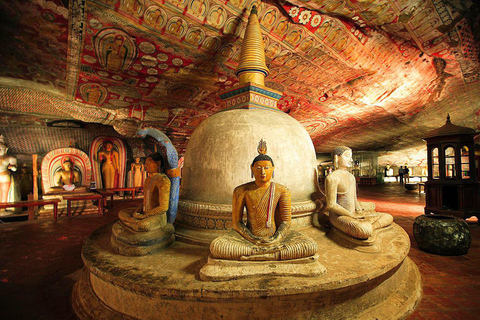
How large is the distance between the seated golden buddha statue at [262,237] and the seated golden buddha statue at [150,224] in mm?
943

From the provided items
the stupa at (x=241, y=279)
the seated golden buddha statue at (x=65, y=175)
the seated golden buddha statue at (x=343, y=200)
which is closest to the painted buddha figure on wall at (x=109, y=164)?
the seated golden buddha statue at (x=65, y=175)

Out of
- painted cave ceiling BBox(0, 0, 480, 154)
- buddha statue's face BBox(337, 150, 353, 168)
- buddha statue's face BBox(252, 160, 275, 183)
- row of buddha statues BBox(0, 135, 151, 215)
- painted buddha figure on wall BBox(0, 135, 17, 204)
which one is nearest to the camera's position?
buddha statue's face BBox(252, 160, 275, 183)

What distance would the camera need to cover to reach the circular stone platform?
1.89 metres

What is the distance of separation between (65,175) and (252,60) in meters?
8.25

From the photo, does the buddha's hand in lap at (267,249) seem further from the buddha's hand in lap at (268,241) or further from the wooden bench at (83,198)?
the wooden bench at (83,198)

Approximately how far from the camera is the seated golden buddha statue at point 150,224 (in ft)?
8.66

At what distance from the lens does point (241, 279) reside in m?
2.02

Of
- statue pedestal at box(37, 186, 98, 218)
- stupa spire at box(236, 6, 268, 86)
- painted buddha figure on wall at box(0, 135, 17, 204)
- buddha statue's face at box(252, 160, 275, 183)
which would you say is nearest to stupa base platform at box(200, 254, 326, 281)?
buddha statue's face at box(252, 160, 275, 183)

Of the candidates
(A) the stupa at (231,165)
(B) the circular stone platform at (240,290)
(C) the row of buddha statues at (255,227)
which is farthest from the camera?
(A) the stupa at (231,165)

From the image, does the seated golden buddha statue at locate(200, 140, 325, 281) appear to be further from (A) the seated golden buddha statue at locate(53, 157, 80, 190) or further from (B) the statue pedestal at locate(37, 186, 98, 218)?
(A) the seated golden buddha statue at locate(53, 157, 80, 190)

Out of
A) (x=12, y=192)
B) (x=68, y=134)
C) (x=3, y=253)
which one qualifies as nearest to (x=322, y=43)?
(x=3, y=253)

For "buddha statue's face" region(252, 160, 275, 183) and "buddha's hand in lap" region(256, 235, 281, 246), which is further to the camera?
"buddha statue's face" region(252, 160, 275, 183)

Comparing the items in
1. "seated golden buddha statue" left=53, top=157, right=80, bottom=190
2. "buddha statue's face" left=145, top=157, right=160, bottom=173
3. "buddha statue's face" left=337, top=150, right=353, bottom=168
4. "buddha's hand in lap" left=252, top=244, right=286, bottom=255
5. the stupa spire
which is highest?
the stupa spire

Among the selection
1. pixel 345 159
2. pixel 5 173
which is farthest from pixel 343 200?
pixel 5 173
